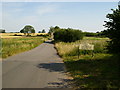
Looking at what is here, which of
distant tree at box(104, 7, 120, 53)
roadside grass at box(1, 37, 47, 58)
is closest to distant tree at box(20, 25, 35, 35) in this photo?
roadside grass at box(1, 37, 47, 58)

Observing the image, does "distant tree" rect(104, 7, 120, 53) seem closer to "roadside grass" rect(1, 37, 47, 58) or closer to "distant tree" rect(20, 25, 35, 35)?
"roadside grass" rect(1, 37, 47, 58)

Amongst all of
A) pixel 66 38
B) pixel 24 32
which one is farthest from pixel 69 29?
pixel 24 32

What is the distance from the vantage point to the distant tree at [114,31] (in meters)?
9.02

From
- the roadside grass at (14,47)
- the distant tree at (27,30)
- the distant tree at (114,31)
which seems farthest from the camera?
the distant tree at (27,30)

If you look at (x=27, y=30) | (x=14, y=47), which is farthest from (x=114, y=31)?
(x=27, y=30)

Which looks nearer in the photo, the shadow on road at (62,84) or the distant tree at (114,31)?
the shadow on road at (62,84)

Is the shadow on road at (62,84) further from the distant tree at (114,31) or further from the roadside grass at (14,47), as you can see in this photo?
the roadside grass at (14,47)

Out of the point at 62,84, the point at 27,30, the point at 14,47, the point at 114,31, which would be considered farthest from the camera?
the point at 27,30

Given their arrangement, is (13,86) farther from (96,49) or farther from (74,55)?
(96,49)

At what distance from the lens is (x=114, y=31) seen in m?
9.27

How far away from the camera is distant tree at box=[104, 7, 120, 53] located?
902 centimetres

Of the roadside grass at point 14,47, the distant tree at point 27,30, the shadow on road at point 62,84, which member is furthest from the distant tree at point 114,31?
the distant tree at point 27,30

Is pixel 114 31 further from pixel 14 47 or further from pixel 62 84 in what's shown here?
pixel 14 47

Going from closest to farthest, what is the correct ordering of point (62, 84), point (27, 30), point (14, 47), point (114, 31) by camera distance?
point (62, 84), point (114, 31), point (14, 47), point (27, 30)
